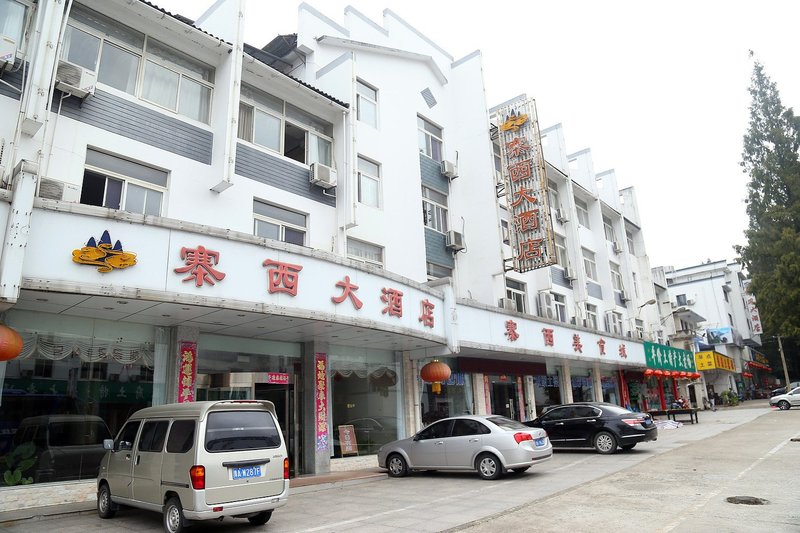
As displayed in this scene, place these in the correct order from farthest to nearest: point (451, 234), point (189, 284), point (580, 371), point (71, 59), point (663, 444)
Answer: point (580, 371) < point (451, 234) < point (663, 444) < point (71, 59) < point (189, 284)

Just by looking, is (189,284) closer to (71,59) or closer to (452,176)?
(71,59)

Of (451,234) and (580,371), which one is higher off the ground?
(451,234)

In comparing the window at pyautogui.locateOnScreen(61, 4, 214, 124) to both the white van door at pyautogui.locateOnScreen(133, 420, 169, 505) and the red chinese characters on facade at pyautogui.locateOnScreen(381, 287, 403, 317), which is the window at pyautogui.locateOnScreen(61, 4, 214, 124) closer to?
the red chinese characters on facade at pyautogui.locateOnScreen(381, 287, 403, 317)

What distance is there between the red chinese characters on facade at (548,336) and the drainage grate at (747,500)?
1174 centimetres

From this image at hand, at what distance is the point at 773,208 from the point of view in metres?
35.9

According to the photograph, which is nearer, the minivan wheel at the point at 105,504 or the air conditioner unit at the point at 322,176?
the minivan wheel at the point at 105,504

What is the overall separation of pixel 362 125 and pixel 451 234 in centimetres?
521

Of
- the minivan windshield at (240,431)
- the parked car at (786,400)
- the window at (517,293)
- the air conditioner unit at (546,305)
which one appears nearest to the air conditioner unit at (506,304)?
the window at (517,293)

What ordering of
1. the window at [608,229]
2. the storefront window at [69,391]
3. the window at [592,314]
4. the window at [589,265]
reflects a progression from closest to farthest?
the storefront window at [69,391] → the window at [592,314] → the window at [589,265] → the window at [608,229]

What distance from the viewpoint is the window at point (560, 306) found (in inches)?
1010

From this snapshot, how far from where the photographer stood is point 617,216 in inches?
1373

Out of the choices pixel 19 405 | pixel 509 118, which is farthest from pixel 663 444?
pixel 19 405

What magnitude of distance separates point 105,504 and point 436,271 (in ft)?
42.1

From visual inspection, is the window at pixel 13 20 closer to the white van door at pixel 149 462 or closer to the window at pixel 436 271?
the white van door at pixel 149 462
